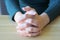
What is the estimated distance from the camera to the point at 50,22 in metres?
0.85

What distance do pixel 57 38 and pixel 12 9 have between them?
449 mm

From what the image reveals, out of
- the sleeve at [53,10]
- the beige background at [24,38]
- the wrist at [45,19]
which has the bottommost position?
the beige background at [24,38]

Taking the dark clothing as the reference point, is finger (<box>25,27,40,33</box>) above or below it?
below

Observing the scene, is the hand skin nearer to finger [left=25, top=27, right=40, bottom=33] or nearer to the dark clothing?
finger [left=25, top=27, right=40, bottom=33]

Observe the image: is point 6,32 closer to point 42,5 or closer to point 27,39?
point 27,39

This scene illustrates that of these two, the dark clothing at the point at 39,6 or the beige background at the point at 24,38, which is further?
the dark clothing at the point at 39,6

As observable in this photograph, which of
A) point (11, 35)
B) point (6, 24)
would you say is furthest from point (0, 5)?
point (11, 35)

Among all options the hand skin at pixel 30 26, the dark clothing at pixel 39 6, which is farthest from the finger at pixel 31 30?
the dark clothing at pixel 39 6

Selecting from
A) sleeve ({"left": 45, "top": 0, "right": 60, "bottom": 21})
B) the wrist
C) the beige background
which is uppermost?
sleeve ({"left": 45, "top": 0, "right": 60, "bottom": 21})

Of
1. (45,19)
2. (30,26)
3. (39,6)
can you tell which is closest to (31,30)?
(30,26)

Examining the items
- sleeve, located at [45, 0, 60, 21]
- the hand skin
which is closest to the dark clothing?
sleeve, located at [45, 0, 60, 21]

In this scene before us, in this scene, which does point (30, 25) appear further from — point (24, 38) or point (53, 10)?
point (53, 10)

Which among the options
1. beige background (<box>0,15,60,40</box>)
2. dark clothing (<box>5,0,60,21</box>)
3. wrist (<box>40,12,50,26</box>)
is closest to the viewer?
beige background (<box>0,15,60,40</box>)

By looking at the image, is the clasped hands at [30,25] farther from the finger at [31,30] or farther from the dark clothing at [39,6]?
the dark clothing at [39,6]
